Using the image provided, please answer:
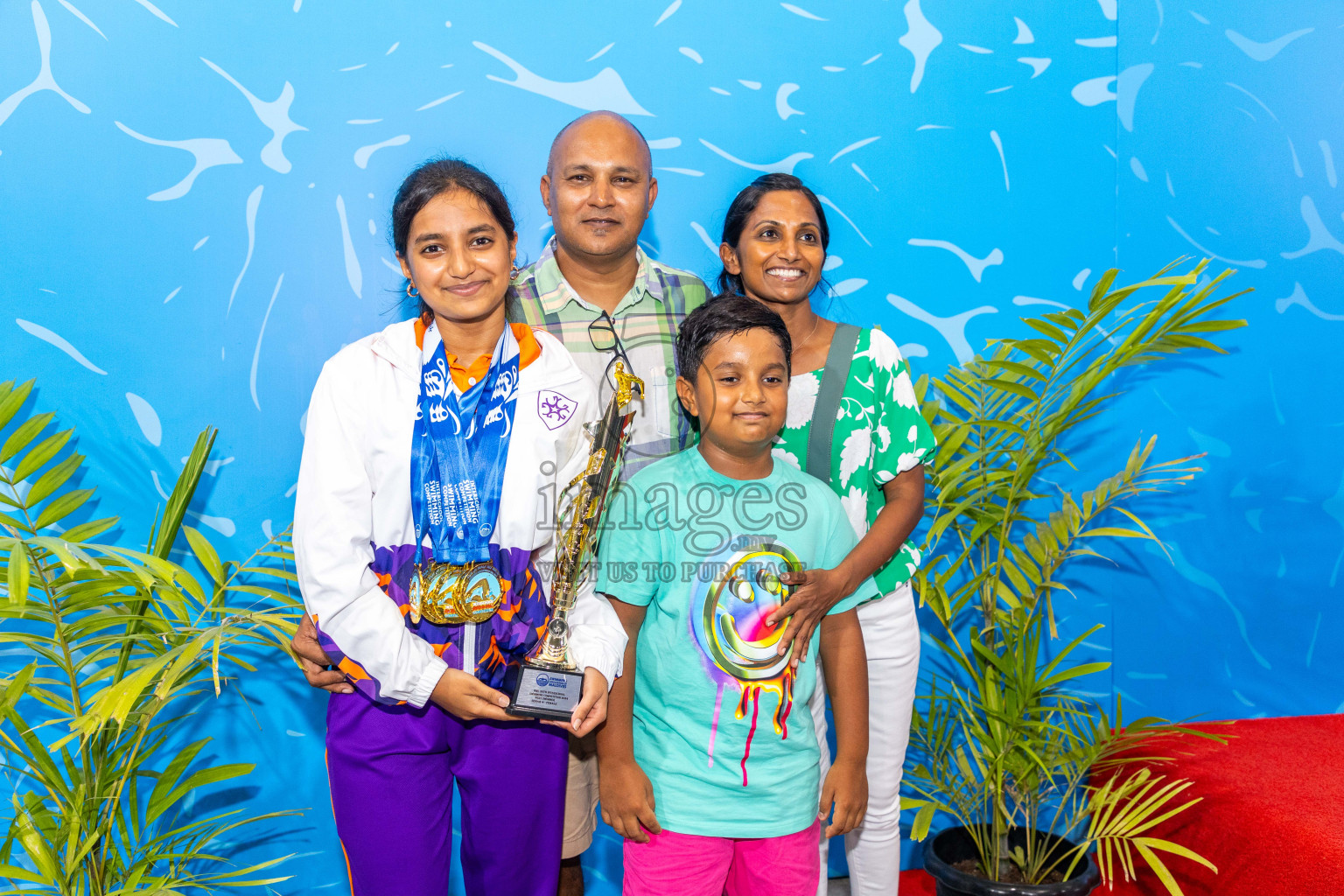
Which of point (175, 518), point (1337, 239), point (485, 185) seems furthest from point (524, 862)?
point (1337, 239)

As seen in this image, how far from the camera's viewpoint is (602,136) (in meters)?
1.69

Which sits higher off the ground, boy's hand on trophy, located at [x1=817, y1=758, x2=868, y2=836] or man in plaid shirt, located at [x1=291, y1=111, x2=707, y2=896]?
man in plaid shirt, located at [x1=291, y1=111, x2=707, y2=896]

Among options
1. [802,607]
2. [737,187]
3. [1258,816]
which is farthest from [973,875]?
[737,187]

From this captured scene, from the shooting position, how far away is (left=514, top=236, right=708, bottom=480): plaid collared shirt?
174 centimetres

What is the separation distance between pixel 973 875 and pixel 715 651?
44.6 inches

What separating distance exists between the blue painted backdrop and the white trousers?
0.78 meters

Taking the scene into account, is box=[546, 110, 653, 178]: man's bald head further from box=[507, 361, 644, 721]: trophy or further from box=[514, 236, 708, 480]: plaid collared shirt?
box=[507, 361, 644, 721]: trophy

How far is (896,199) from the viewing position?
2344mm

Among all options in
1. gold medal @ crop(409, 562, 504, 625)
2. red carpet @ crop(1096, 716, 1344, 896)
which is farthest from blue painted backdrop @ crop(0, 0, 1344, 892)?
gold medal @ crop(409, 562, 504, 625)

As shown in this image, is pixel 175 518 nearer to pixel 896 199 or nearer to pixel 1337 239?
pixel 896 199

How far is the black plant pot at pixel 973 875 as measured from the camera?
2053 millimetres

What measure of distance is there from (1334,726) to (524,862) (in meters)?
2.39

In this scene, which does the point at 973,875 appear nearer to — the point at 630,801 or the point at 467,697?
the point at 630,801

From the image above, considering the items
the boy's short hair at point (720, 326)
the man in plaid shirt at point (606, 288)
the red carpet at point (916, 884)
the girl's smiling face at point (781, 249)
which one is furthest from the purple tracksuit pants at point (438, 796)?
the red carpet at point (916, 884)
